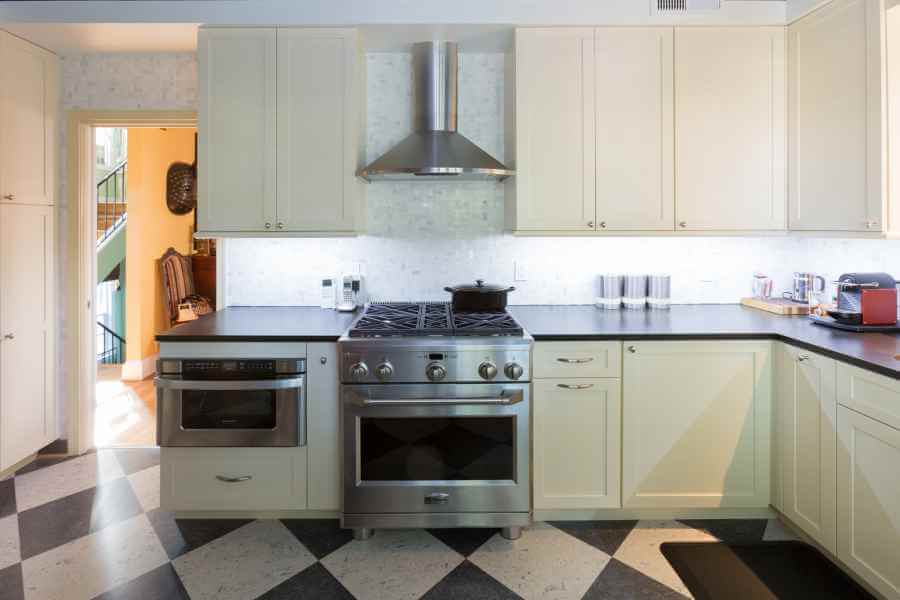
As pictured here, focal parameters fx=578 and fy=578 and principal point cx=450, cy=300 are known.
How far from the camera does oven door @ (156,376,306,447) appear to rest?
263 centimetres

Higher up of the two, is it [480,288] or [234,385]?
[480,288]

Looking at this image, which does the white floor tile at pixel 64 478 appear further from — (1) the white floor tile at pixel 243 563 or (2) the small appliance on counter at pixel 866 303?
(2) the small appliance on counter at pixel 866 303

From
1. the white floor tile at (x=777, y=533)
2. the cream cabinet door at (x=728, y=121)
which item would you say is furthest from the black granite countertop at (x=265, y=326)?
the white floor tile at (x=777, y=533)

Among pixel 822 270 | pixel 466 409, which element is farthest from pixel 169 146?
pixel 822 270

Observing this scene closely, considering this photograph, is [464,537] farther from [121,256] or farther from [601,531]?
[121,256]

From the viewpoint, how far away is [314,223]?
3.01m

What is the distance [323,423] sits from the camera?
2670 mm

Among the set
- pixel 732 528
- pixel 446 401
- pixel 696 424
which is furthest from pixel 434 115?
pixel 732 528

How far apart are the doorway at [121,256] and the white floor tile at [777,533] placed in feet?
11.6

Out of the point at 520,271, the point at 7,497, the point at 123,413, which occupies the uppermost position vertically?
the point at 520,271

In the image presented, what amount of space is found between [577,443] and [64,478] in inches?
110

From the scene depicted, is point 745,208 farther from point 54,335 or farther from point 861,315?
point 54,335

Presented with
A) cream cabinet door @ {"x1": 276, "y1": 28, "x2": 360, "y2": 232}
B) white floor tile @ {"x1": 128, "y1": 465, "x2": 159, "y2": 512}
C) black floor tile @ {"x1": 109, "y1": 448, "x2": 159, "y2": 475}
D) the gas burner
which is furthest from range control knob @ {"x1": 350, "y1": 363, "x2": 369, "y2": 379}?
black floor tile @ {"x1": 109, "y1": 448, "x2": 159, "y2": 475}

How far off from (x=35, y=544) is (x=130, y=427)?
156 centimetres
